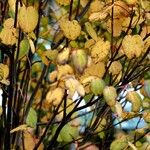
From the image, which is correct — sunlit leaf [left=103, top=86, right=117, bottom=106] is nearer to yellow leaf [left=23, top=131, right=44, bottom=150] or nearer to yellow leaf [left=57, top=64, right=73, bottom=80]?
yellow leaf [left=57, top=64, right=73, bottom=80]

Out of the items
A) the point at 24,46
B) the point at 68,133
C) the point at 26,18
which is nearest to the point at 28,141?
the point at 68,133

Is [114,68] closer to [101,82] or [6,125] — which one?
[101,82]

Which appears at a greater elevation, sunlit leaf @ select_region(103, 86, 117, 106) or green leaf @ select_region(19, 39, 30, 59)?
green leaf @ select_region(19, 39, 30, 59)

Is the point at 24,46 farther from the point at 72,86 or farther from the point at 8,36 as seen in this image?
the point at 72,86

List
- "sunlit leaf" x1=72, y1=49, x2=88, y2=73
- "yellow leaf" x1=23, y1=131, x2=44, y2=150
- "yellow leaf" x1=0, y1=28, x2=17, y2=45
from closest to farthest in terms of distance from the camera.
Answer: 1. "sunlit leaf" x1=72, y1=49, x2=88, y2=73
2. "yellow leaf" x1=0, y1=28, x2=17, y2=45
3. "yellow leaf" x1=23, y1=131, x2=44, y2=150

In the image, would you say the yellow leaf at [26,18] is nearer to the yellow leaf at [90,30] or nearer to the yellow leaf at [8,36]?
the yellow leaf at [8,36]

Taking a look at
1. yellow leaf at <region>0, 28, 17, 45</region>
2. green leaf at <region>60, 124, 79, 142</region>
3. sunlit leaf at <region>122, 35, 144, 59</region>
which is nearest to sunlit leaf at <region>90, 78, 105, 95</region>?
sunlit leaf at <region>122, 35, 144, 59</region>

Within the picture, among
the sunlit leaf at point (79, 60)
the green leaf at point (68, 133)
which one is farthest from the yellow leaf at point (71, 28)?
the green leaf at point (68, 133)

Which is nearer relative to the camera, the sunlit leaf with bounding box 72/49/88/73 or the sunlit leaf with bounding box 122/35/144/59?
the sunlit leaf with bounding box 72/49/88/73

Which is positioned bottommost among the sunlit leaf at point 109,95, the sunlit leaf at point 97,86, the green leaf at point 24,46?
the sunlit leaf at point 109,95

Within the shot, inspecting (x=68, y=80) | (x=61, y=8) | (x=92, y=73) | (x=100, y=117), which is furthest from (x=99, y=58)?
(x=61, y=8)

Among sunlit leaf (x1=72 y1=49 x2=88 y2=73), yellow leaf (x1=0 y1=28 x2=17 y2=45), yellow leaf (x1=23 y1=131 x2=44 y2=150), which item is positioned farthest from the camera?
yellow leaf (x1=23 y1=131 x2=44 y2=150)
